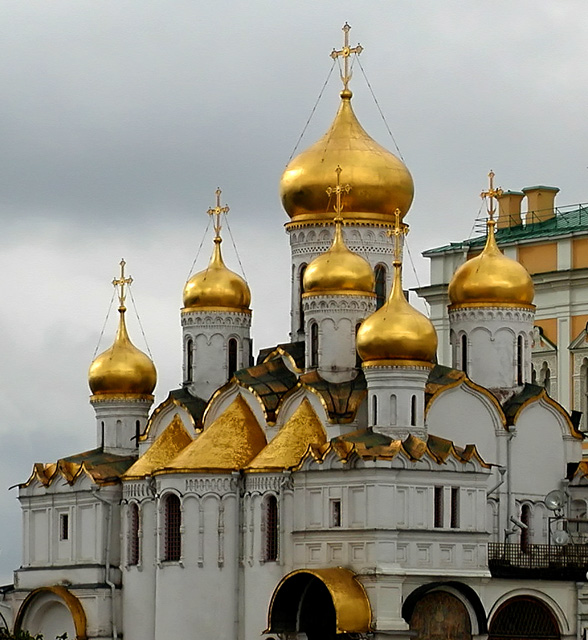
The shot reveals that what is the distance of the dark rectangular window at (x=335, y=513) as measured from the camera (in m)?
48.5

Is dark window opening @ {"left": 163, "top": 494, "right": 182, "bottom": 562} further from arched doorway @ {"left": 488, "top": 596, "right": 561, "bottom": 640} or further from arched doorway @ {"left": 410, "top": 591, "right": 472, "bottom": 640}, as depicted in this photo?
arched doorway @ {"left": 488, "top": 596, "right": 561, "bottom": 640}

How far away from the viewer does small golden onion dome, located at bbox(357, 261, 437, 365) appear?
48750mm

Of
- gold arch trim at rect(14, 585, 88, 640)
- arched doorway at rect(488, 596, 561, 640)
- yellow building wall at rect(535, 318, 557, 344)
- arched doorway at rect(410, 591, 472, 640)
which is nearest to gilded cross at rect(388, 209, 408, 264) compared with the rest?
arched doorway at rect(410, 591, 472, 640)

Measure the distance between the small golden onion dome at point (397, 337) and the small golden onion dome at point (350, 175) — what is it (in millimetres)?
4517

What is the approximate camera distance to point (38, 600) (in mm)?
54094

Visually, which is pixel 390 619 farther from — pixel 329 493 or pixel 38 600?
pixel 38 600

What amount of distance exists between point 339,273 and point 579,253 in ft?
38.1

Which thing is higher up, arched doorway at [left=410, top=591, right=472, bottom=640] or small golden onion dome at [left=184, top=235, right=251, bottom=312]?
small golden onion dome at [left=184, top=235, right=251, bottom=312]

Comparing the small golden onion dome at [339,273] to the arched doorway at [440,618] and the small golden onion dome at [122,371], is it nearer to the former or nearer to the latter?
the small golden onion dome at [122,371]

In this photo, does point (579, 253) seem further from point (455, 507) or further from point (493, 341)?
point (455, 507)

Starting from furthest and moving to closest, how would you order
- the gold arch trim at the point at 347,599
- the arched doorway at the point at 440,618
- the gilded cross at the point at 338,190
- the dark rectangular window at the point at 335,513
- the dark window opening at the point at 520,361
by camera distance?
the dark window opening at the point at 520,361, the gilded cross at the point at 338,190, the dark rectangular window at the point at 335,513, the arched doorway at the point at 440,618, the gold arch trim at the point at 347,599

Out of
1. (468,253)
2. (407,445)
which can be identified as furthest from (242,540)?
(468,253)

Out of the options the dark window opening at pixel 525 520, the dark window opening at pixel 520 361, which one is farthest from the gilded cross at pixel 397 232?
the dark window opening at pixel 525 520

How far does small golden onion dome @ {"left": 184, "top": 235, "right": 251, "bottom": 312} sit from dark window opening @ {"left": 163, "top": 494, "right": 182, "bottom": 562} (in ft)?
17.6
